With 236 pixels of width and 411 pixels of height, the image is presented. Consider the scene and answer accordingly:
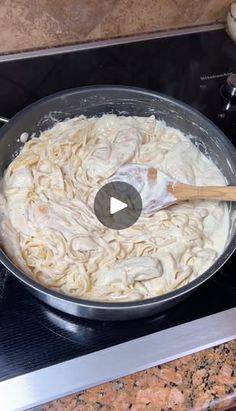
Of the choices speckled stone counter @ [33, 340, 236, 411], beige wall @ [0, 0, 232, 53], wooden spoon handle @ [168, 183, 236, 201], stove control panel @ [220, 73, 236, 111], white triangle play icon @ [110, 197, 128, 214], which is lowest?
speckled stone counter @ [33, 340, 236, 411]

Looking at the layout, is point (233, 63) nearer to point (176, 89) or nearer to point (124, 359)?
point (176, 89)

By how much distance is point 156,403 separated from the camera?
765 millimetres

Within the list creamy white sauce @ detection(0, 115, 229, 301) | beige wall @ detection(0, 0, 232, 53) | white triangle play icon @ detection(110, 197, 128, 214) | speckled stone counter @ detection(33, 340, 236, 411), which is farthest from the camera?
beige wall @ detection(0, 0, 232, 53)

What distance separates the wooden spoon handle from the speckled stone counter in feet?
1.01

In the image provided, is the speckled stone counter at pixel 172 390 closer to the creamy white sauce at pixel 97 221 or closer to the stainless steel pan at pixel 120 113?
the creamy white sauce at pixel 97 221

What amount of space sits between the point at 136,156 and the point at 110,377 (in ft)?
1.78

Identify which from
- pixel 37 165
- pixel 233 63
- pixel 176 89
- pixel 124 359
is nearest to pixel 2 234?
pixel 37 165

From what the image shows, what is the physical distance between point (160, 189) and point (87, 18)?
523 mm

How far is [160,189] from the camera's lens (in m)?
1.03

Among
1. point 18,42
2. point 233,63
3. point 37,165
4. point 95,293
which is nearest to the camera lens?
point 95,293

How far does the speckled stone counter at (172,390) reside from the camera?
760 millimetres

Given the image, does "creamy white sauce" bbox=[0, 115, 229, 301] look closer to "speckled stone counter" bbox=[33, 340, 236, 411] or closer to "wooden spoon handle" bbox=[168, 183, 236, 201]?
"wooden spoon handle" bbox=[168, 183, 236, 201]
